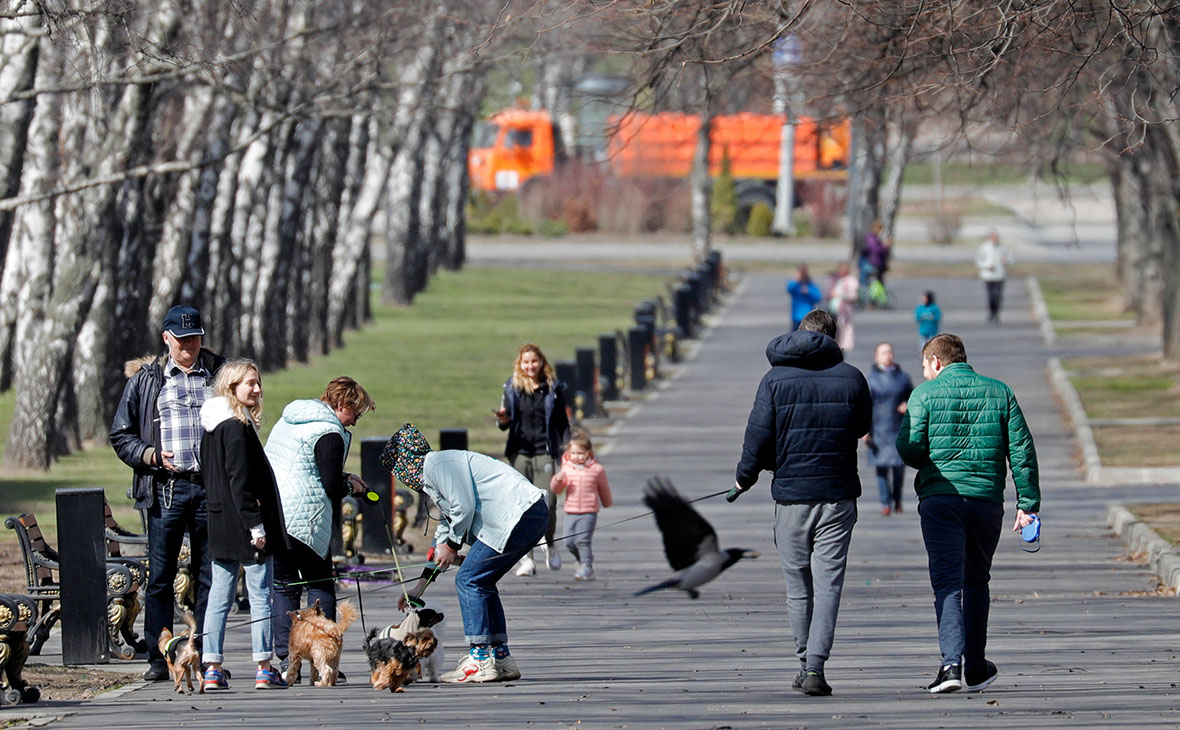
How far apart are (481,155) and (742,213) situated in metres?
10.6

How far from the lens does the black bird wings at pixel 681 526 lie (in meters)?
8.38

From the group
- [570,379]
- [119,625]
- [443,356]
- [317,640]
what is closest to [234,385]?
[317,640]

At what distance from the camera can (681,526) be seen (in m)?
8.41

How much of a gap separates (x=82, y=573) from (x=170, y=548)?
575 mm

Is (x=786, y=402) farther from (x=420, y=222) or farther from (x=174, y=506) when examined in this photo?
(x=420, y=222)

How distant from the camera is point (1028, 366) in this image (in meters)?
27.4

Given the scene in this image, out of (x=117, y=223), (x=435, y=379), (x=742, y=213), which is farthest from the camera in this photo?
(x=742, y=213)

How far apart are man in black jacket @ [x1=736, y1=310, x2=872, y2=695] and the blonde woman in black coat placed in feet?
6.74

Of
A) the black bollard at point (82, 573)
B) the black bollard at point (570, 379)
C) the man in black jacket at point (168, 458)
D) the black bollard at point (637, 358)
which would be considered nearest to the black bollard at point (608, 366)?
the black bollard at point (637, 358)

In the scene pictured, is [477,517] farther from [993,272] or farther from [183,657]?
[993,272]

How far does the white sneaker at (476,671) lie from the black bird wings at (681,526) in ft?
3.07

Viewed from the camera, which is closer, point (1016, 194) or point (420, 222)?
point (420, 222)

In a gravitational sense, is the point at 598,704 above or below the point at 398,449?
below

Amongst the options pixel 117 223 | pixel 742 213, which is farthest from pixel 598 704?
pixel 742 213
